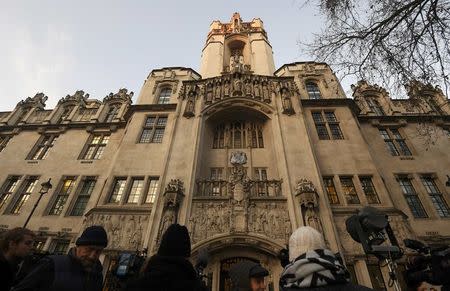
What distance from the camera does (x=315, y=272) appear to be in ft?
6.77

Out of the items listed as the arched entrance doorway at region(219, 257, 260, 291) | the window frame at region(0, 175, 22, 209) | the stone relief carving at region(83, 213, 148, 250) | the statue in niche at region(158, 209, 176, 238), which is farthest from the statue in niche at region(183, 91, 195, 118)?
the window frame at region(0, 175, 22, 209)

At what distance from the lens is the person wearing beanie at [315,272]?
1.99 meters

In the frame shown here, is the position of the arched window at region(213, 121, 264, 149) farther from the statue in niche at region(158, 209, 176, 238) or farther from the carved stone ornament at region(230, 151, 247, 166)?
the statue in niche at region(158, 209, 176, 238)

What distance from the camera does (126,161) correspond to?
15859 mm

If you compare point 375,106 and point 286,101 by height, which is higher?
point 375,106

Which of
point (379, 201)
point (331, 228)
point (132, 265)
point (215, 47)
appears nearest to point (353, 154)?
point (379, 201)

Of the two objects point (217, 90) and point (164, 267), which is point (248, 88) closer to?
point (217, 90)

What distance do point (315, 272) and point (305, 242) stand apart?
357mm

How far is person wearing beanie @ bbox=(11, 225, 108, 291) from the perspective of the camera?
297cm

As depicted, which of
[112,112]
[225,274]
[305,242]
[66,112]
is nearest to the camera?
[305,242]

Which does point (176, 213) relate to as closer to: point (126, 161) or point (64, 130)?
point (126, 161)

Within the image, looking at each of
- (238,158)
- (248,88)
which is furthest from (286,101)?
(238,158)

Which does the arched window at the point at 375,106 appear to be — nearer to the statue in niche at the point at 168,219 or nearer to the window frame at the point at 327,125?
the window frame at the point at 327,125

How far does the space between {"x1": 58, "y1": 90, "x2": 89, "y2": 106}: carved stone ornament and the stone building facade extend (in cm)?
9
